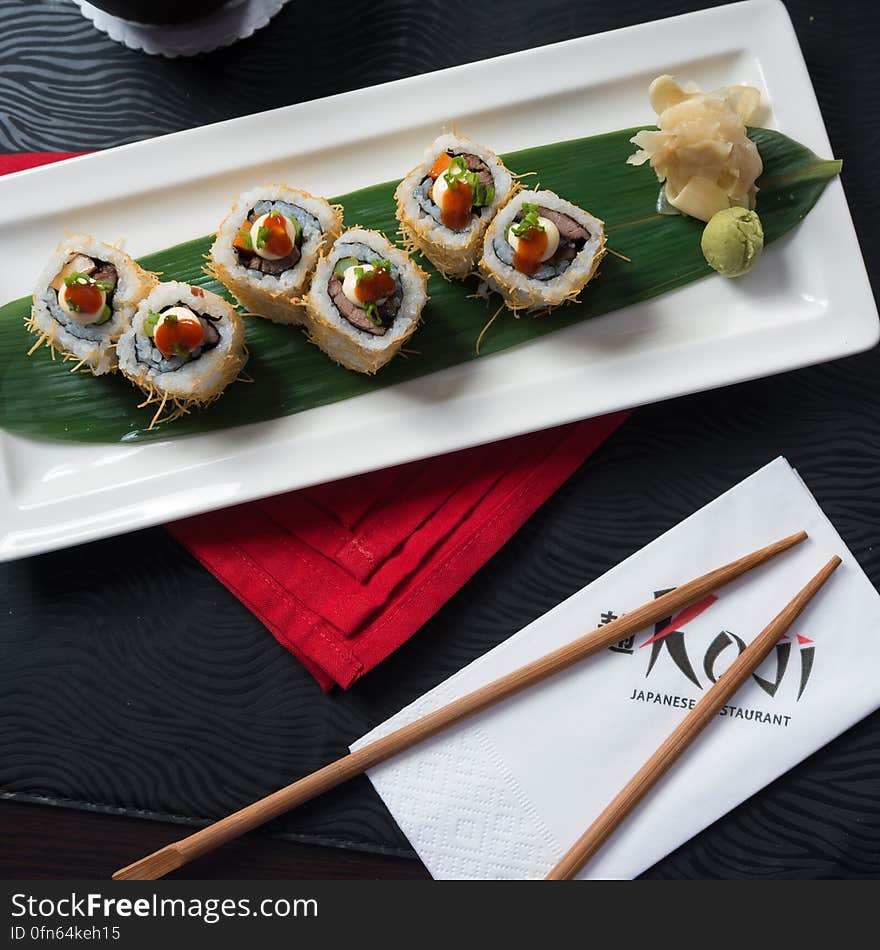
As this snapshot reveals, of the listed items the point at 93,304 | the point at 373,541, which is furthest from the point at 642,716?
the point at 93,304

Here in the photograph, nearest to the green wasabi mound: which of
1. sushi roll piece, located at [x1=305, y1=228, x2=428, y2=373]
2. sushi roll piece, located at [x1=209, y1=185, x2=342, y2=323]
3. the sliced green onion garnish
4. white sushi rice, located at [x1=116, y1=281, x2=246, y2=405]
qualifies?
the sliced green onion garnish

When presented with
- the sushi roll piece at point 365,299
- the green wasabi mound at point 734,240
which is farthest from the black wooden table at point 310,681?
the sushi roll piece at point 365,299

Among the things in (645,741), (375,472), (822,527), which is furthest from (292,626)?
(822,527)

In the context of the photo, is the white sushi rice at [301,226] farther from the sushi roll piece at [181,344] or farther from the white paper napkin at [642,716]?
the white paper napkin at [642,716]


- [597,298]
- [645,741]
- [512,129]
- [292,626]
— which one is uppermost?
[512,129]

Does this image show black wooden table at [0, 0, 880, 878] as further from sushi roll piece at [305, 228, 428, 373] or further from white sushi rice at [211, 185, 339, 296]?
white sushi rice at [211, 185, 339, 296]

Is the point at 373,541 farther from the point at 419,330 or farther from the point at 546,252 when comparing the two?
the point at 546,252

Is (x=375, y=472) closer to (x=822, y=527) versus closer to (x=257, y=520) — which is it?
(x=257, y=520)
